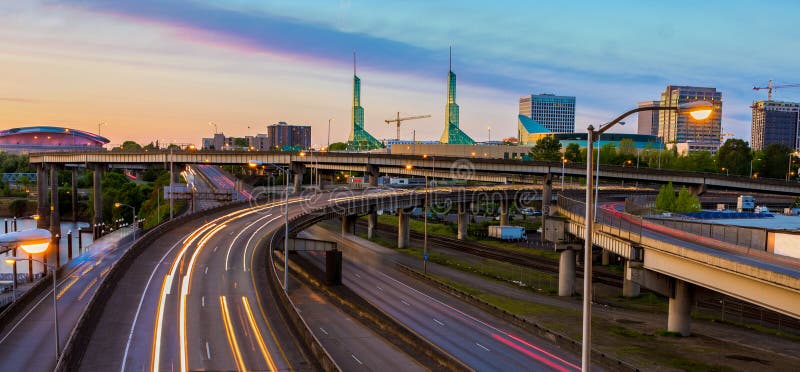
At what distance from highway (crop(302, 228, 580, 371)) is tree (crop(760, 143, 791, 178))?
469ft

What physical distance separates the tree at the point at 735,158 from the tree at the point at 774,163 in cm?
398

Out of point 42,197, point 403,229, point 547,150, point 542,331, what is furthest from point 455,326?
point 547,150

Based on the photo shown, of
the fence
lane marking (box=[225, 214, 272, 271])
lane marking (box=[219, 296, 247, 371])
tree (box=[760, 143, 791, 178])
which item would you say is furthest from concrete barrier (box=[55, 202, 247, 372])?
tree (box=[760, 143, 791, 178])

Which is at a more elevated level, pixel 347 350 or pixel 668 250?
pixel 668 250

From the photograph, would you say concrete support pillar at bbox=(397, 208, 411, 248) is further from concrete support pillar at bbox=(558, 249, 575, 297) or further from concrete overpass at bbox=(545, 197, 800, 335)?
concrete overpass at bbox=(545, 197, 800, 335)

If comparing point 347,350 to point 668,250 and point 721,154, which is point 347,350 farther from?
point 721,154

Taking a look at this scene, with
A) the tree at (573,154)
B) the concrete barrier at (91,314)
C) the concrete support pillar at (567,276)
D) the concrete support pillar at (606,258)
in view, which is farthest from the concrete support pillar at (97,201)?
the tree at (573,154)

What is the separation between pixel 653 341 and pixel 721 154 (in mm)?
157023

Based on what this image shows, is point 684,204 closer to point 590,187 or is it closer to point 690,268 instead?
point 690,268

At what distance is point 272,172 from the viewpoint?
19075 cm

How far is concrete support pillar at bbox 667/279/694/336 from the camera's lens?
39281 mm

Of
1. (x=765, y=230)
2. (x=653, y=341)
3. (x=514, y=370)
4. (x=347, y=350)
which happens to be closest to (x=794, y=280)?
(x=765, y=230)

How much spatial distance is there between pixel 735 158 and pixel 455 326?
516 feet

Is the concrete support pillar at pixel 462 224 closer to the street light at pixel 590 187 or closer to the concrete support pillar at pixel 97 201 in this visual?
the concrete support pillar at pixel 97 201
